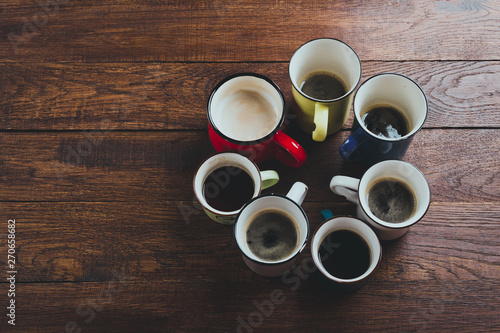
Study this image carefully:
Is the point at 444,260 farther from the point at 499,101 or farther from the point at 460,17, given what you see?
the point at 460,17

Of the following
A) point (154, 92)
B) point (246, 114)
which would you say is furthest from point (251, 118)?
point (154, 92)

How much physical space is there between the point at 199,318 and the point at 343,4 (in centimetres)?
76

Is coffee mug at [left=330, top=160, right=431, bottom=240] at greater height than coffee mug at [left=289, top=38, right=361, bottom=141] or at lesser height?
lesser

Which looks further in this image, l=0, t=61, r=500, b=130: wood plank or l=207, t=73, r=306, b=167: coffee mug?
l=0, t=61, r=500, b=130: wood plank

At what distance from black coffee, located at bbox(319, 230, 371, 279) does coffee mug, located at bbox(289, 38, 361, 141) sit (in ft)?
0.62

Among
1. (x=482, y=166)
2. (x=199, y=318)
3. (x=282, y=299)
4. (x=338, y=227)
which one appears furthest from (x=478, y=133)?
(x=199, y=318)

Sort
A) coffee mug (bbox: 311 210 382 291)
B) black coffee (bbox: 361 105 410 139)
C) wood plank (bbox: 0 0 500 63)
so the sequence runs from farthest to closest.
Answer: wood plank (bbox: 0 0 500 63) → black coffee (bbox: 361 105 410 139) → coffee mug (bbox: 311 210 382 291)

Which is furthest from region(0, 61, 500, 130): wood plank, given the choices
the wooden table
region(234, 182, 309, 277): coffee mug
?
region(234, 182, 309, 277): coffee mug

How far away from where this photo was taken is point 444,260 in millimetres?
932

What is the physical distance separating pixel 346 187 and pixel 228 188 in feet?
0.74

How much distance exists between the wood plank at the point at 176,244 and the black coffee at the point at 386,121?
0.53 ft

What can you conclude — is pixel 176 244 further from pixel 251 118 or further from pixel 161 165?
pixel 251 118

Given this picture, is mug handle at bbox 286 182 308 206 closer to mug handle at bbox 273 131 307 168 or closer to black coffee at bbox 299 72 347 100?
mug handle at bbox 273 131 307 168

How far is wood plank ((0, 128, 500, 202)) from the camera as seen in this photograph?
0.98 m
